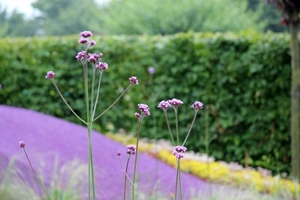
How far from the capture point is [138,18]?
54.2ft

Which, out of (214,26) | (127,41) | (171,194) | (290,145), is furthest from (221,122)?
(214,26)

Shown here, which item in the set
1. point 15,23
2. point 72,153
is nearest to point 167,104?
point 72,153

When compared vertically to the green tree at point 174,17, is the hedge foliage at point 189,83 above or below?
below

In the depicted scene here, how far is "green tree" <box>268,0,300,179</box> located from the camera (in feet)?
16.6

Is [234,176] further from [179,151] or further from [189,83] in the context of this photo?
[179,151]

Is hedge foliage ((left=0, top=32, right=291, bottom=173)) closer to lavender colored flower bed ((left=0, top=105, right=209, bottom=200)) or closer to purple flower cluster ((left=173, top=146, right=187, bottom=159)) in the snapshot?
lavender colored flower bed ((left=0, top=105, right=209, bottom=200))

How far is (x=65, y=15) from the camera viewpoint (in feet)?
99.5

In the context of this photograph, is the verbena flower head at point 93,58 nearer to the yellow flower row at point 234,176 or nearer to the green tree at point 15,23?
the yellow flower row at point 234,176

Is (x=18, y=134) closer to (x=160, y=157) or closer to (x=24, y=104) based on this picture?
(x=160, y=157)

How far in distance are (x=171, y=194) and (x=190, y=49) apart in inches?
110

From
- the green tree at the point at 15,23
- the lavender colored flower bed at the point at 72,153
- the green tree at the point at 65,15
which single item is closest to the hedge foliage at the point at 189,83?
the lavender colored flower bed at the point at 72,153

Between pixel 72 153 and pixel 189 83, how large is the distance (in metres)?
2.27

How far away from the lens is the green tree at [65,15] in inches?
1175

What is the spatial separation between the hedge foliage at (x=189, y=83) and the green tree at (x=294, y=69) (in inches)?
15.9
